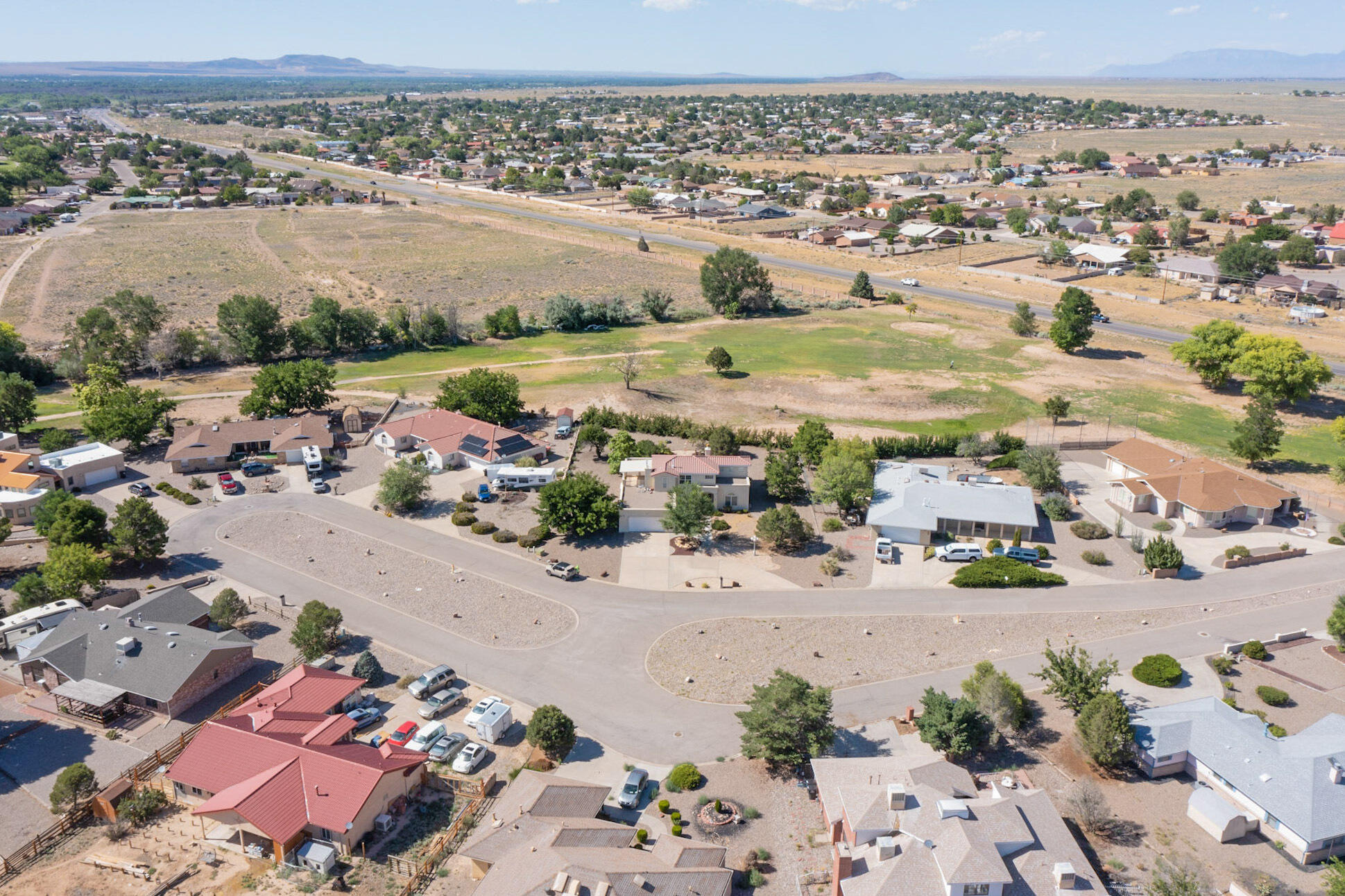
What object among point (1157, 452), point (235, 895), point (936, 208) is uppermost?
point (936, 208)

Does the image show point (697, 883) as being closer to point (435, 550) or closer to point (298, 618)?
point (298, 618)

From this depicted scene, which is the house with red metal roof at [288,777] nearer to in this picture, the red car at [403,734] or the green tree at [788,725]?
the red car at [403,734]

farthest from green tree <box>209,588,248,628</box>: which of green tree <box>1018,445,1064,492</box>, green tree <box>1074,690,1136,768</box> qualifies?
green tree <box>1018,445,1064,492</box>

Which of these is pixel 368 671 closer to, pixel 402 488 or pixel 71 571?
pixel 71 571

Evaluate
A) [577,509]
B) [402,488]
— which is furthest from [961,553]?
[402,488]

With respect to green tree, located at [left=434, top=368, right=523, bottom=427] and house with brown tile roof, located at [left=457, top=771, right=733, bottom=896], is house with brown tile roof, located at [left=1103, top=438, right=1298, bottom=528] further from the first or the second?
green tree, located at [left=434, top=368, right=523, bottom=427]

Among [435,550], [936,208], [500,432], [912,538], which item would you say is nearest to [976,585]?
[912,538]

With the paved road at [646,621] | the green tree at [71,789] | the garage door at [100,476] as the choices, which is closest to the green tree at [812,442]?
the paved road at [646,621]
